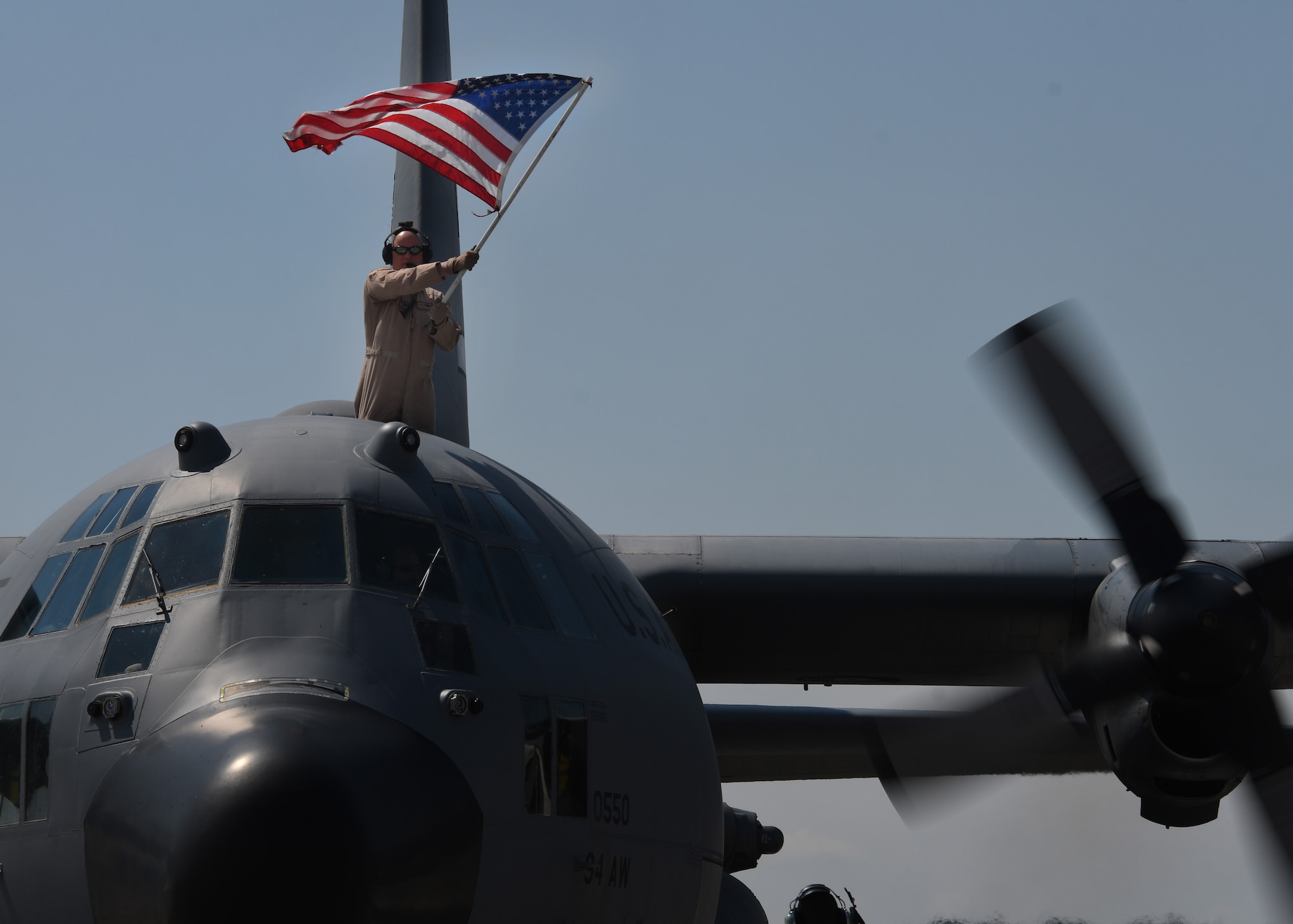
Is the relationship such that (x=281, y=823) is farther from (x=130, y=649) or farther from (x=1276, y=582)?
(x=1276, y=582)

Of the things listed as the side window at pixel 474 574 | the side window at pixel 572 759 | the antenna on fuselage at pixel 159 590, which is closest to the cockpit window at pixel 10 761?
the antenna on fuselage at pixel 159 590

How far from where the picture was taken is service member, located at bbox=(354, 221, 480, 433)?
866 centimetres

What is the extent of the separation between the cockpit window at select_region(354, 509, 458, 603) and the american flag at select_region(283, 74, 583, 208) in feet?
16.1

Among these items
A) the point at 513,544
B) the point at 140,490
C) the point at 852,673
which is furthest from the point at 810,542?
the point at 140,490

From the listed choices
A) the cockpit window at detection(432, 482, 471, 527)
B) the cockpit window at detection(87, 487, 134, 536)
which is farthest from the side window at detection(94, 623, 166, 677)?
the cockpit window at detection(432, 482, 471, 527)

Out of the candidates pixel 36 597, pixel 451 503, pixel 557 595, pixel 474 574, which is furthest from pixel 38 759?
pixel 557 595

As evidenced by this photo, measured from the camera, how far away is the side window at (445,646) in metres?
5.94

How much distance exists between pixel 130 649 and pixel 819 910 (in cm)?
1170

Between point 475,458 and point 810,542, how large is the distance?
5.45m

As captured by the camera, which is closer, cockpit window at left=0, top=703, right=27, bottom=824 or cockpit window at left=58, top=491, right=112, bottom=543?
cockpit window at left=0, top=703, right=27, bottom=824

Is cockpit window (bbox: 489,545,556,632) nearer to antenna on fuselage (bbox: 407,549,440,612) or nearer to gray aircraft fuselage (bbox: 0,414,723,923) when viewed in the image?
gray aircraft fuselage (bbox: 0,414,723,923)

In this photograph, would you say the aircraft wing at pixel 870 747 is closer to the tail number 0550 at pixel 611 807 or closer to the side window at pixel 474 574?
the tail number 0550 at pixel 611 807

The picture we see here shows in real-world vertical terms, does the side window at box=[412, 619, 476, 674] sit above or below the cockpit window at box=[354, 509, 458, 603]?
below

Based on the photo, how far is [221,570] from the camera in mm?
6172
